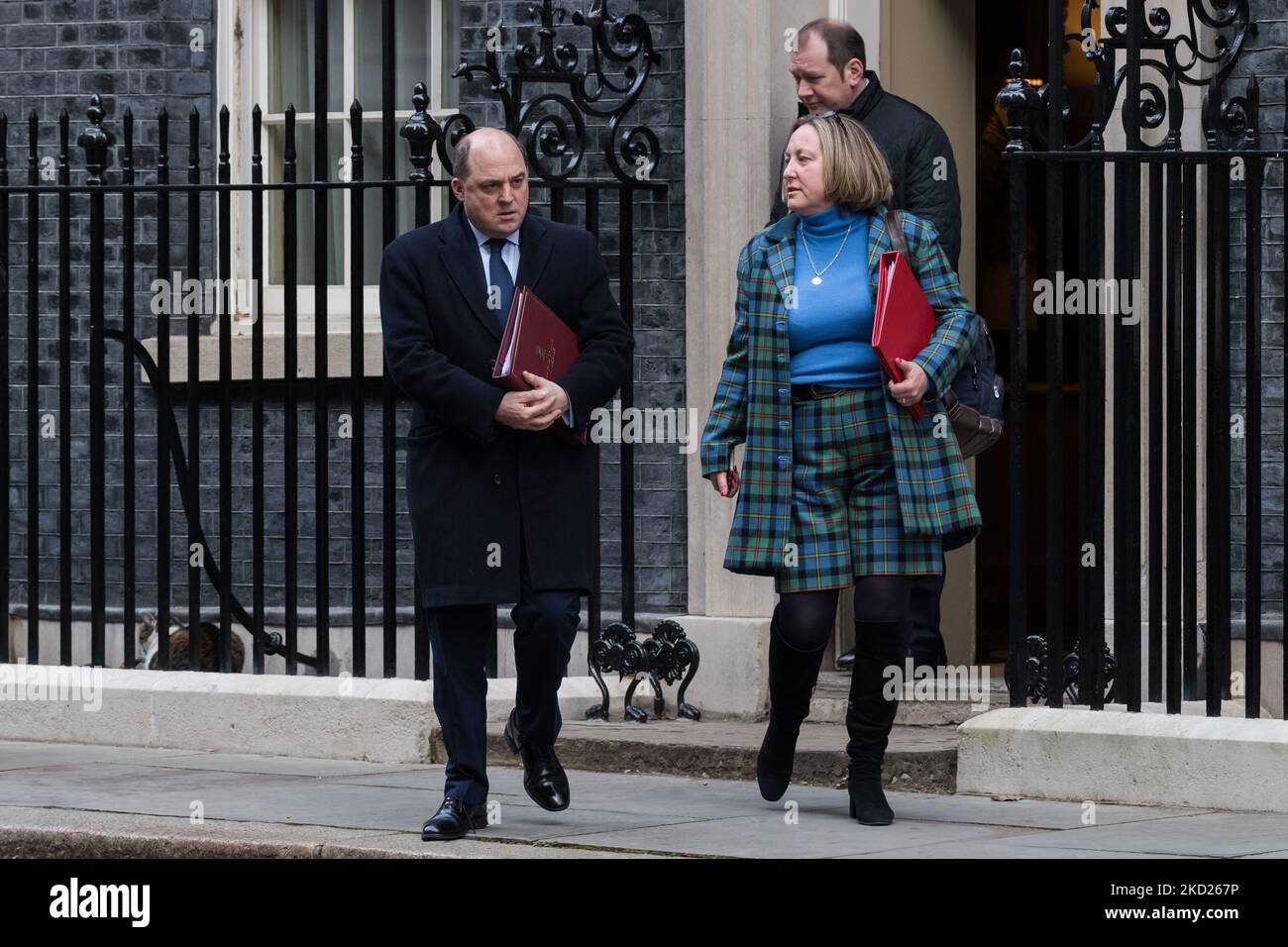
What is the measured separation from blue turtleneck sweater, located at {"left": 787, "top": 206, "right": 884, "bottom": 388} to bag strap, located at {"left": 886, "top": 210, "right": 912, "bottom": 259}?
0.07m

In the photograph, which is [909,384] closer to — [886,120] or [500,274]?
[500,274]

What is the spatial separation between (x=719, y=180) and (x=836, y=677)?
1.86 m

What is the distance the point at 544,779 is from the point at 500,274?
1.40m

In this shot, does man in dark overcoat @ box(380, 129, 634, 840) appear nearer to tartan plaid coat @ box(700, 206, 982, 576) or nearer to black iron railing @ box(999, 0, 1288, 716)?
tartan plaid coat @ box(700, 206, 982, 576)

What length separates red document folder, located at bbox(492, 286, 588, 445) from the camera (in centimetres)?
636

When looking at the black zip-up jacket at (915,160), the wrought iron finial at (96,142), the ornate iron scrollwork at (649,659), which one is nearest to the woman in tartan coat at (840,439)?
the black zip-up jacket at (915,160)

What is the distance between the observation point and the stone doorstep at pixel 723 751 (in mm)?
7473

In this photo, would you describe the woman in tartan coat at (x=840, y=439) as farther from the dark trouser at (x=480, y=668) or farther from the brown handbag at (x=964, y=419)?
the dark trouser at (x=480, y=668)

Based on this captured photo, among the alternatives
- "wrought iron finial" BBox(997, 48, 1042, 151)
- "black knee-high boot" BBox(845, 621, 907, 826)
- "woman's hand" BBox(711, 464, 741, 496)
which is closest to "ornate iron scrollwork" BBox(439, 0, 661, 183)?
"wrought iron finial" BBox(997, 48, 1042, 151)

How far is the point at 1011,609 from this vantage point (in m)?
7.34

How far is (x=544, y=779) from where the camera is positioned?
21.8ft

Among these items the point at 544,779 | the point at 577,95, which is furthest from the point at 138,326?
the point at 544,779
